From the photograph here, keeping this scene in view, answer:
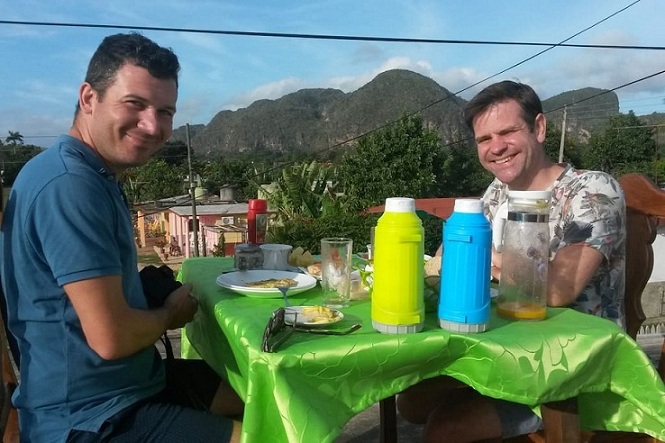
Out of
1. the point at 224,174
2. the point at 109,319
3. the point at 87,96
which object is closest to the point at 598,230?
the point at 109,319

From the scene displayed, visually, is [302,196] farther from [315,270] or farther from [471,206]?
[471,206]

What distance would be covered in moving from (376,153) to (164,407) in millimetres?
31748

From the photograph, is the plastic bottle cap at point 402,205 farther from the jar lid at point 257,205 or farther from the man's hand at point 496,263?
the jar lid at point 257,205

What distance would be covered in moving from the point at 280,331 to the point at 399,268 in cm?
29

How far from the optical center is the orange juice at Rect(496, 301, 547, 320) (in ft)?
4.37

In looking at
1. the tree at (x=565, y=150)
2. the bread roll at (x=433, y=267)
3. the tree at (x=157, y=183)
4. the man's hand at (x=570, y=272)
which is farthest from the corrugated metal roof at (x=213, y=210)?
the man's hand at (x=570, y=272)

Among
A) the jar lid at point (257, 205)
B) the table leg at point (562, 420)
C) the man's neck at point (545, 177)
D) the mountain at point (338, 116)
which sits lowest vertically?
the table leg at point (562, 420)

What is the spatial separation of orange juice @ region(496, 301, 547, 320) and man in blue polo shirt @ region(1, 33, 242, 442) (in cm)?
74

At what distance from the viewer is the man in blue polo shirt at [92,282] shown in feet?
3.95

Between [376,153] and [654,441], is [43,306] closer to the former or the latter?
[654,441]

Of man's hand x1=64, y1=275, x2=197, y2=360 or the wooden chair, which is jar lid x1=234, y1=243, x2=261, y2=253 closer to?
man's hand x1=64, y1=275, x2=197, y2=360

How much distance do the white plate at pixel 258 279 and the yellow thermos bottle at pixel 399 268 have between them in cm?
47

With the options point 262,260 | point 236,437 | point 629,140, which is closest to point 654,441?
point 236,437

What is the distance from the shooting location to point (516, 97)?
196 centimetres
